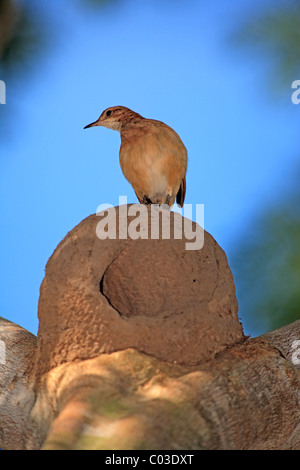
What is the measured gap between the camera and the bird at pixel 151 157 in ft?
17.7

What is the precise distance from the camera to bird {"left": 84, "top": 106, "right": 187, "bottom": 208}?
539 cm

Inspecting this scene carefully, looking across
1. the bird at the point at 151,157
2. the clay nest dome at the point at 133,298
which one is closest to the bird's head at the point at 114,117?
the bird at the point at 151,157

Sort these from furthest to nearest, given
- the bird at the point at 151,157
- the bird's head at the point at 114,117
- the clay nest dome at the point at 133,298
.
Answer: the bird's head at the point at 114,117 → the bird at the point at 151,157 → the clay nest dome at the point at 133,298

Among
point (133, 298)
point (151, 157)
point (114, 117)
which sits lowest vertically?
point (133, 298)

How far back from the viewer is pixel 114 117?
5832mm

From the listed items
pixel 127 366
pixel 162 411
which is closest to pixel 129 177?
pixel 127 366

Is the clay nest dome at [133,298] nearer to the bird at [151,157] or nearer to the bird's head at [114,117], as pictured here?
the bird at [151,157]

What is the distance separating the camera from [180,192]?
603 centimetres

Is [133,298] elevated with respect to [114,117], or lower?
lower

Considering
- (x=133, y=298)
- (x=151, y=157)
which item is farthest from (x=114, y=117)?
(x=133, y=298)

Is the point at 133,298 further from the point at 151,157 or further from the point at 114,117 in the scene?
the point at 114,117

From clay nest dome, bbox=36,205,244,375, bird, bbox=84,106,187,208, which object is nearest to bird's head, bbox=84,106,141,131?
bird, bbox=84,106,187,208

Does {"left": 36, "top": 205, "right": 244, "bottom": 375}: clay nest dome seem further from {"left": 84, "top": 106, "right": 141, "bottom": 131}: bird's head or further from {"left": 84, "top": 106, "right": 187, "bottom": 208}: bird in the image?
{"left": 84, "top": 106, "right": 141, "bottom": 131}: bird's head

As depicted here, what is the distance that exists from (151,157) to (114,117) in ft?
2.31
